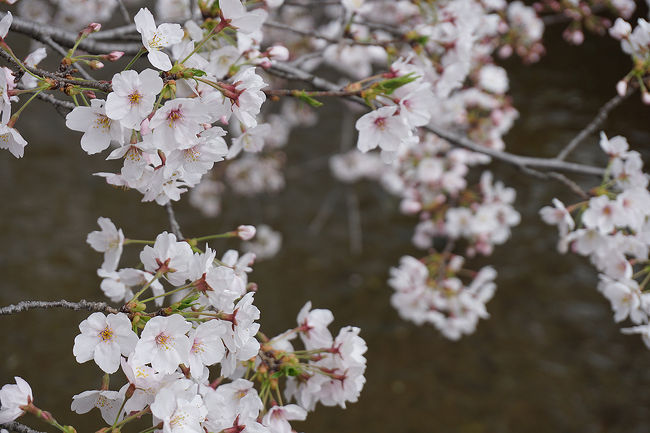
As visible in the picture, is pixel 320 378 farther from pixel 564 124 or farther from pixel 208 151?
pixel 564 124

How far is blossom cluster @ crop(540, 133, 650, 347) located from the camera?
1136 mm

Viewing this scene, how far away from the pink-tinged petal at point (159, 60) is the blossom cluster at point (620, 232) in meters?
0.88

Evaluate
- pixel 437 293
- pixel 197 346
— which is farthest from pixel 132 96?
pixel 437 293

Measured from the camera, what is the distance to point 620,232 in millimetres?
1182

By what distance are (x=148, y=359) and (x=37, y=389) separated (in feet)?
9.62

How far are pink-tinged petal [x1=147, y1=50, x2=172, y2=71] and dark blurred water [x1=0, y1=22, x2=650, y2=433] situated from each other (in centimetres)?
248

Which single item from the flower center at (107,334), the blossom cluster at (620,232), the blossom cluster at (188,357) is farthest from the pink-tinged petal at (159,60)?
the blossom cluster at (620,232)

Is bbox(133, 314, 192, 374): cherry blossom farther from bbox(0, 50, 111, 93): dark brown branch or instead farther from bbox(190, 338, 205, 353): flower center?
bbox(0, 50, 111, 93): dark brown branch

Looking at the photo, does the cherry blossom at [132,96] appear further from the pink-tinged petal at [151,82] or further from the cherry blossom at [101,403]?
the cherry blossom at [101,403]

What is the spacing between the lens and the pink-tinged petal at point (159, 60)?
2.22 feet

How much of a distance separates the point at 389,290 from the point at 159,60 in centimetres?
293

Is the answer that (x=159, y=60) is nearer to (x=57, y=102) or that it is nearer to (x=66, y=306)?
(x=57, y=102)

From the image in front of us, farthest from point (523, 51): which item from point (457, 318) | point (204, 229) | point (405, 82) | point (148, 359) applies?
point (204, 229)

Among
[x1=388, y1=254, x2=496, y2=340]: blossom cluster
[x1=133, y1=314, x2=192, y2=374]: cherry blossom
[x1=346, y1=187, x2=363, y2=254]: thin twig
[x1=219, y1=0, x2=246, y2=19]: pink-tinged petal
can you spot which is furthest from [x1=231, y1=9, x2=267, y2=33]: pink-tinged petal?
[x1=346, y1=187, x2=363, y2=254]: thin twig
